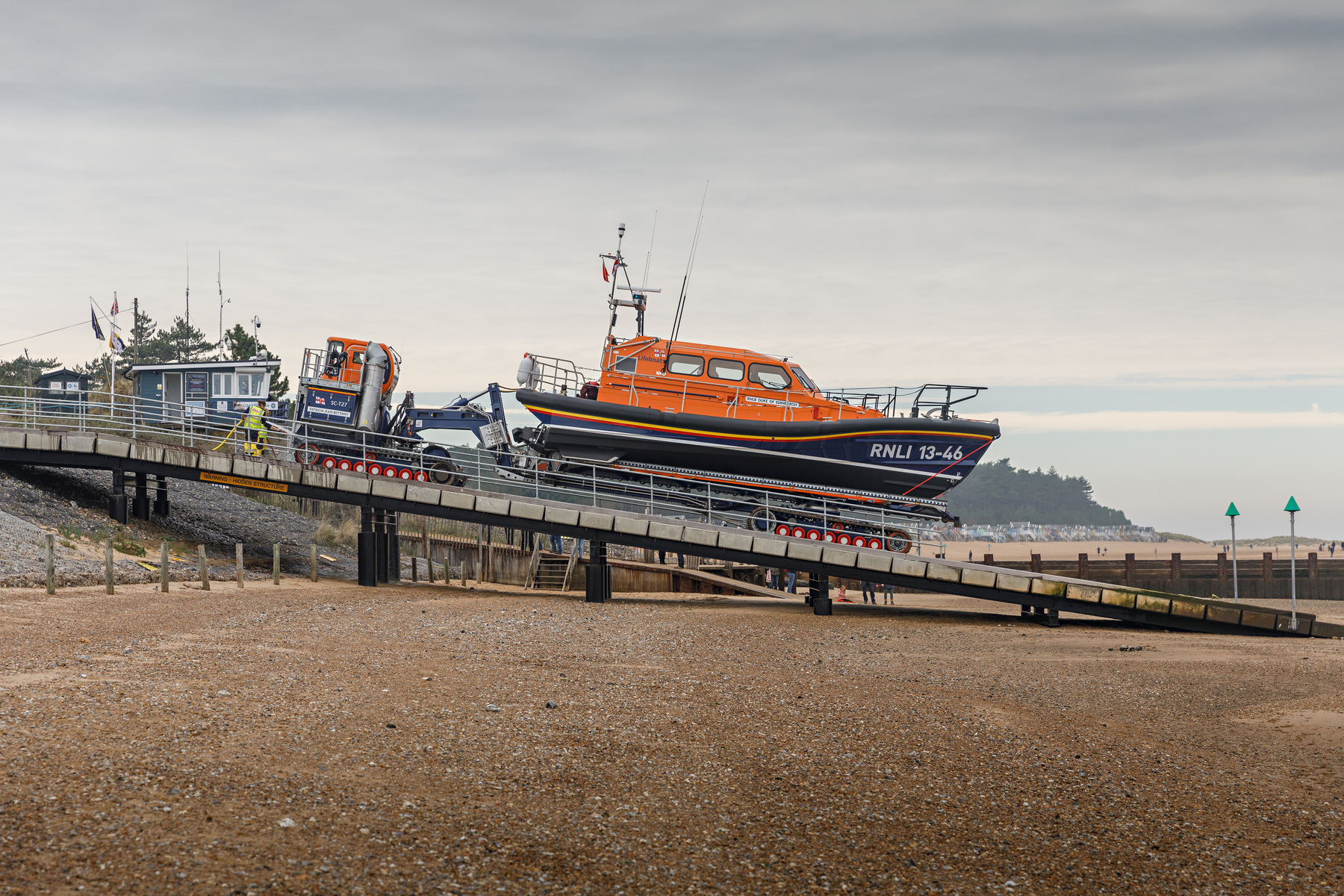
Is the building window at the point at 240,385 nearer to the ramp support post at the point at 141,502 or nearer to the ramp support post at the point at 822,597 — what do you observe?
the ramp support post at the point at 141,502

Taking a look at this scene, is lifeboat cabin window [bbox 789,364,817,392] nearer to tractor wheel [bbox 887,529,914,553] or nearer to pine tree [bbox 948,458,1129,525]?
tractor wheel [bbox 887,529,914,553]

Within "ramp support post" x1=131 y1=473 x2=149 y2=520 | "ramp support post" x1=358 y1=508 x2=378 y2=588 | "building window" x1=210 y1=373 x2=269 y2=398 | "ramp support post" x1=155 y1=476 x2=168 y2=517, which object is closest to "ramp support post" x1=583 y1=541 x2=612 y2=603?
"ramp support post" x1=358 y1=508 x2=378 y2=588

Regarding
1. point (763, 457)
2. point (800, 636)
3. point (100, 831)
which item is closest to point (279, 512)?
point (763, 457)

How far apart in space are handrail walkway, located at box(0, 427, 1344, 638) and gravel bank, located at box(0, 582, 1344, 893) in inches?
208

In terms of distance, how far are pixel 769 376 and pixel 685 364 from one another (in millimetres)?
1800

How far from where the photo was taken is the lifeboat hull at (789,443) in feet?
64.6

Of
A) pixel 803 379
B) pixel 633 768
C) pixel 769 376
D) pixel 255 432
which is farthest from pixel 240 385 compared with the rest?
pixel 633 768

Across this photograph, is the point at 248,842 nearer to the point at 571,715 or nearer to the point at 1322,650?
the point at 571,715

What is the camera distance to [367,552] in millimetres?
22016

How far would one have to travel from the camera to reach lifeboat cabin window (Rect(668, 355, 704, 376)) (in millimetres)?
20500

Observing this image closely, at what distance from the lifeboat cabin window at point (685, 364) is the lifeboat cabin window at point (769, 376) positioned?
1070 millimetres

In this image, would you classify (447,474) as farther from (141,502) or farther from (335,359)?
(141,502)

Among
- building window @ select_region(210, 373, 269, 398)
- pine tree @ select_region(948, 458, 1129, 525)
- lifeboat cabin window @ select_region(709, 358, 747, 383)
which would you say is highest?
building window @ select_region(210, 373, 269, 398)

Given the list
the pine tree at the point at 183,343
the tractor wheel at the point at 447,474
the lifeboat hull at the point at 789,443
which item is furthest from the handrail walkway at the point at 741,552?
the pine tree at the point at 183,343
